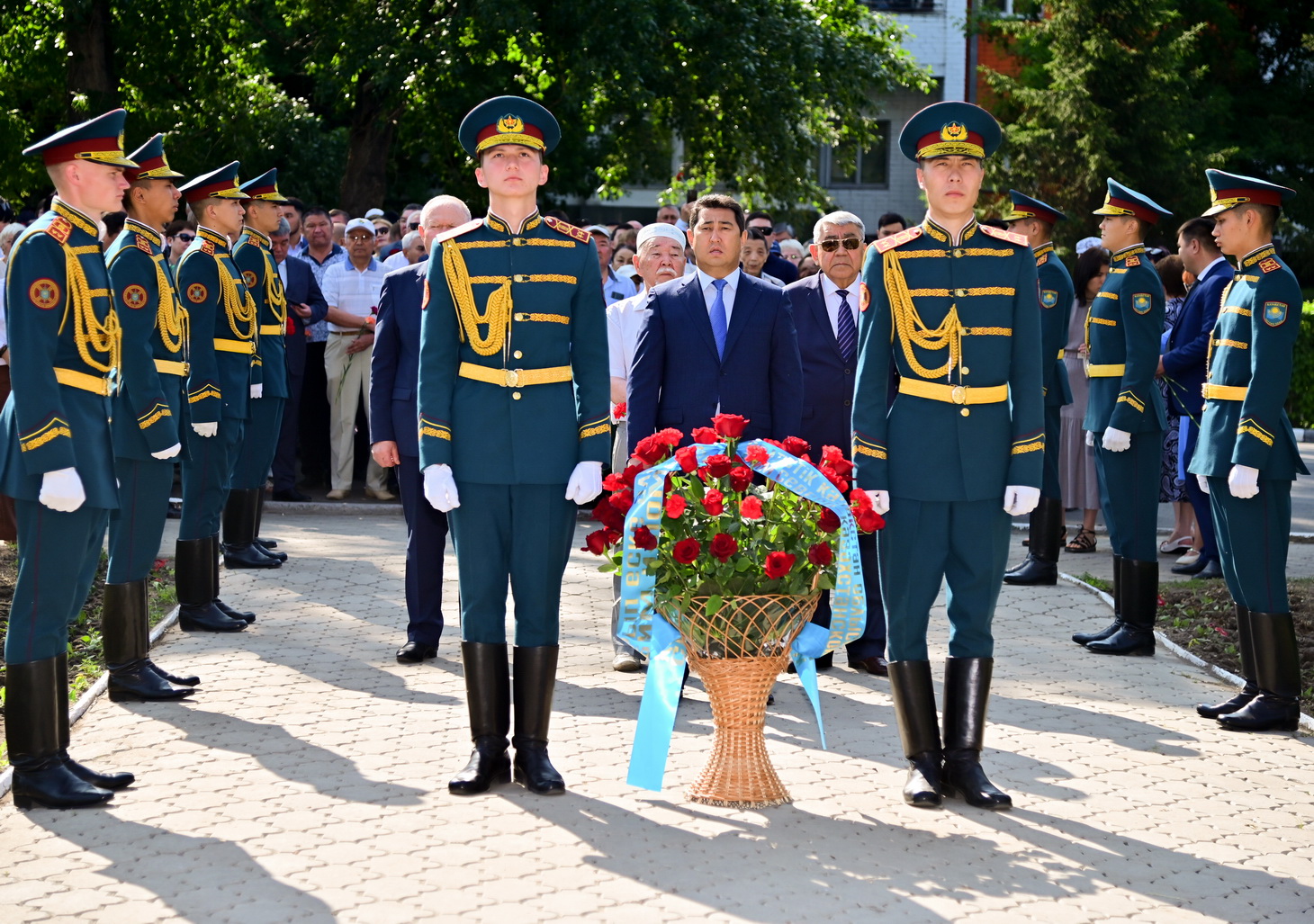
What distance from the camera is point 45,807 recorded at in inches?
199

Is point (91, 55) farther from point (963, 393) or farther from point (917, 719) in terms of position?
point (917, 719)

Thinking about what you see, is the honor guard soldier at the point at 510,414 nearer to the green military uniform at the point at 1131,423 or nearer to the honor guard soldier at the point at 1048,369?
the green military uniform at the point at 1131,423

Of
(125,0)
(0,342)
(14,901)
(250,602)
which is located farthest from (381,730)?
(125,0)

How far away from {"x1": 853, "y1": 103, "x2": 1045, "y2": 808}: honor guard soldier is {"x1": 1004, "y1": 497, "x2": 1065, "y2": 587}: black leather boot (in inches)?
170

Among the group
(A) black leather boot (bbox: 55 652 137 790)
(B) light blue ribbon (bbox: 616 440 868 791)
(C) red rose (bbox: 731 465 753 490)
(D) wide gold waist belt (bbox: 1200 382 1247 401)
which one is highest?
(D) wide gold waist belt (bbox: 1200 382 1247 401)

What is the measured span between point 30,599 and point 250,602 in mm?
3434

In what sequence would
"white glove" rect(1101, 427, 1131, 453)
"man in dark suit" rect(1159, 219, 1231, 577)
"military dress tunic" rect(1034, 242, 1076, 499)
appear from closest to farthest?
"white glove" rect(1101, 427, 1131, 453), "man in dark suit" rect(1159, 219, 1231, 577), "military dress tunic" rect(1034, 242, 1076, 499)

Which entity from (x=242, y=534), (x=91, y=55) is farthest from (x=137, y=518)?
(x=91, y=55)

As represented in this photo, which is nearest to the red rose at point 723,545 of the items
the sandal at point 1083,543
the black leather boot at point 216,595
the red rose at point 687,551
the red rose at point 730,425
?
the red rose at point 687,551

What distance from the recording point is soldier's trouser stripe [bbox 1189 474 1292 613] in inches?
248

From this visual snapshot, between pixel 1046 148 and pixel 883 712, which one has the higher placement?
pixel 1046 148

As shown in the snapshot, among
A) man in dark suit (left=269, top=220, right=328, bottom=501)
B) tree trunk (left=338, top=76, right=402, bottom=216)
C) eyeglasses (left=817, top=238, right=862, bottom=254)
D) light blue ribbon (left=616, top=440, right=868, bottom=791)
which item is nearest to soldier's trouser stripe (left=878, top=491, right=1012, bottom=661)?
light blue ribbon (left=616, top=440, right=868, bottom=791)

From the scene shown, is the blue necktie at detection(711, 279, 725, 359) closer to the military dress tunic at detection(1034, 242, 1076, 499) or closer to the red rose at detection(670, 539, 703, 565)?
the red rose at detection(670, 539, 703, 565)

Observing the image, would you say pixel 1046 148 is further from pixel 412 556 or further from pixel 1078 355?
pixel 412 556
